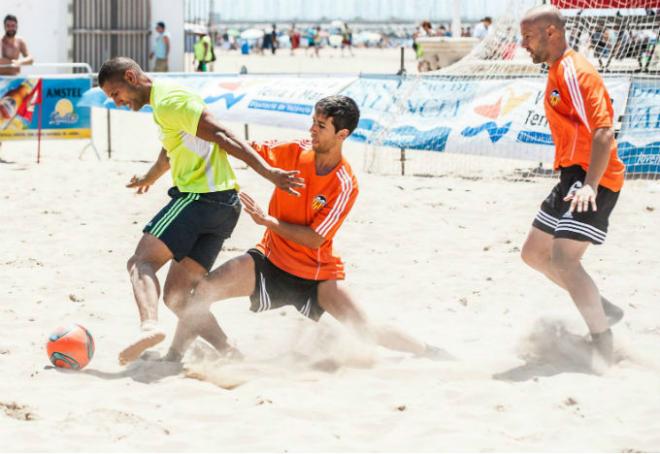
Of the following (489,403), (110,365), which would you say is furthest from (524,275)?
(110,365)

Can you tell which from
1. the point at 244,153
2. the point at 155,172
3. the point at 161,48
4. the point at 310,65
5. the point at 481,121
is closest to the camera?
the point at 244,153

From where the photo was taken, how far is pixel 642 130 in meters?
10.3

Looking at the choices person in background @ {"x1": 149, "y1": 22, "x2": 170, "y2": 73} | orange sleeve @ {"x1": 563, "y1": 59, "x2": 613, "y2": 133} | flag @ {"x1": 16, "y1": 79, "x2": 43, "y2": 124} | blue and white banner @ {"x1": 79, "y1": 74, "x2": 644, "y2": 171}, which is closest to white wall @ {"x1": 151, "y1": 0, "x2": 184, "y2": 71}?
person in background @ {"x1": 149, "y1": 22, "x2": 170, "y2": 73}

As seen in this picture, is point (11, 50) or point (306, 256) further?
point (11, 50)

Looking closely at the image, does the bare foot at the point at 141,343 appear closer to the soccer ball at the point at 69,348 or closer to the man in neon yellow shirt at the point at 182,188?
the man in neon yellow shirt at the point at 182,188

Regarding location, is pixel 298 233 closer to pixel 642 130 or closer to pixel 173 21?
pixel 642 130

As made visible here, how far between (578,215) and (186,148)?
1836 millimetres

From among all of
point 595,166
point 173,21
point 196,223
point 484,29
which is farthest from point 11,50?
point 484,29

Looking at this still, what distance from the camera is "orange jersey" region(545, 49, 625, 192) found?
171 inches

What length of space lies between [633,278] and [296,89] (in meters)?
6.43

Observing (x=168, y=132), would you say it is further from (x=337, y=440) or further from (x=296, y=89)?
(x=296, y=89)

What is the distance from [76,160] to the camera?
11867 millimetres

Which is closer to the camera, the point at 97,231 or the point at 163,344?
the point at 163,344

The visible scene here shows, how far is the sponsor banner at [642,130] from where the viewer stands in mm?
10242
